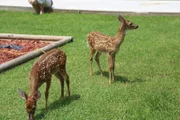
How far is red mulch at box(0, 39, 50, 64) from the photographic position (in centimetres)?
1165

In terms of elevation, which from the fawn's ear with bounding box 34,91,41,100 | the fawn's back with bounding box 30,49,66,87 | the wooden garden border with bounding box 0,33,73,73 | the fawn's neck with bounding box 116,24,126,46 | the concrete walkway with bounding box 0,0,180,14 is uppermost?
the fawn's neck with bounding box 116,24,126,46

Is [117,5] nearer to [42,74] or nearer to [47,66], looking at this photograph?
[47,66]

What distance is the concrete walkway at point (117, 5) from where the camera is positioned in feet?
60.2

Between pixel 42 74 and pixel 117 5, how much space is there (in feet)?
41.9

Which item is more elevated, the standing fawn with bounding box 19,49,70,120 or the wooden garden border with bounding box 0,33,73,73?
the standing fawn with bounding box 19,49,70,120

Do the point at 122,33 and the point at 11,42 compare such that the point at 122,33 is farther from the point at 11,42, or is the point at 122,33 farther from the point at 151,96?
the point at 11,42

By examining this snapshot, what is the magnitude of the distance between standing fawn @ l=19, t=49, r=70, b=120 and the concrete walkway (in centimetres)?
1014

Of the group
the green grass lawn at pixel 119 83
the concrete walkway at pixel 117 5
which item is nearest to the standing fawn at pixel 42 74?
the green grass lawn at pixel 119 83

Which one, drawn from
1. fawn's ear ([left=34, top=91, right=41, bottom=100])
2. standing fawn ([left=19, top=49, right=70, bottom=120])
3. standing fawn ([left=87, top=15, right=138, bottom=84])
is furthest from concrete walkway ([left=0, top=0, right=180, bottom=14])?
fawn's ear ([left=34, top=91, right=41, bottom=100])

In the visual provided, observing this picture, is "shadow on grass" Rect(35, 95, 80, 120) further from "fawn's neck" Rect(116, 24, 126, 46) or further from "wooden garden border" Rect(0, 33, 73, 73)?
"wooden garden border" Rect(0, 33, 73, 73)

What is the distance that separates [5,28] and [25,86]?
23.3 feet

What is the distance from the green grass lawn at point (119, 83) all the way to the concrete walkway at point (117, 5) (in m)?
2.90

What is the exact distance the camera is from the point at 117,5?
65.4 ft

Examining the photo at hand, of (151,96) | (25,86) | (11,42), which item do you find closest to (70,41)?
(11,42)
